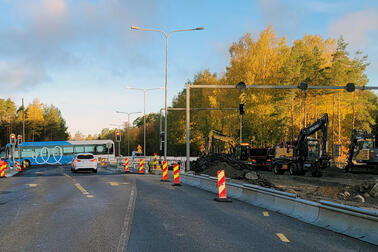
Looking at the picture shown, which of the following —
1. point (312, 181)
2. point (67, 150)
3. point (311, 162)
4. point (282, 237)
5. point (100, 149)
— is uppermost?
point (100, 149)

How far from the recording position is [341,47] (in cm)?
4666

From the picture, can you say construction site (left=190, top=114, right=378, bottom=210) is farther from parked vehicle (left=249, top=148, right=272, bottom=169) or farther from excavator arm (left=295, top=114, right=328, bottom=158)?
parked vehicle (left=249, top=148, right=272, bottom=169)

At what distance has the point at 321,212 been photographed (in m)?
9.49

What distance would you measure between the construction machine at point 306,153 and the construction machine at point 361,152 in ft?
10.3

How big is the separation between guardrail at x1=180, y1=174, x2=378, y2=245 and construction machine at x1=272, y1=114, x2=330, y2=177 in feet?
54.5

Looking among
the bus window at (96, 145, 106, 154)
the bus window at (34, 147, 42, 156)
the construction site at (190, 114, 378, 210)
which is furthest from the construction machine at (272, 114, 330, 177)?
the bus window at (34, 147, 42, 156)

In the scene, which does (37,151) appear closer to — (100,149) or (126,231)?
(100,149)

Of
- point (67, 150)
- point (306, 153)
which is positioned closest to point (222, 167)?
point (306, 153)

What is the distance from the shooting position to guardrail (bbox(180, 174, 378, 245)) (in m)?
7.85

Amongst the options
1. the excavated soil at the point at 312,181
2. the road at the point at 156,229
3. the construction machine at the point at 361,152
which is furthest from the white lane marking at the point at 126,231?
the construction machine at the point at 361,152

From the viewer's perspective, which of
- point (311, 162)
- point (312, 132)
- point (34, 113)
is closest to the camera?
point (312, 132)

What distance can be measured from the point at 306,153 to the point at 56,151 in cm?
3844

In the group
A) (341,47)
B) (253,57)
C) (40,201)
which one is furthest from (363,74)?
(40,201)

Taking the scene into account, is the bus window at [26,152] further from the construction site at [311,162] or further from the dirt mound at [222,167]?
the construction site at [311,162]
